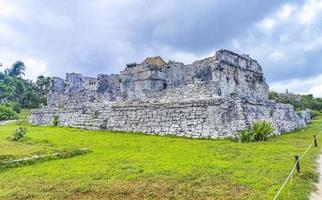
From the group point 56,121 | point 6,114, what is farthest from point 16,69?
point 56,121

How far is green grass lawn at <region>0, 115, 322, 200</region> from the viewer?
6109 millimetres

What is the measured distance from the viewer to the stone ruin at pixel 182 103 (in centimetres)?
1445

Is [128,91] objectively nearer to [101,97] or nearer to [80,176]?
[101,97]

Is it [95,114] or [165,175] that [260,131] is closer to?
[165,175]

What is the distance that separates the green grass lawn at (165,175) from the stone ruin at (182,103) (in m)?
3.52

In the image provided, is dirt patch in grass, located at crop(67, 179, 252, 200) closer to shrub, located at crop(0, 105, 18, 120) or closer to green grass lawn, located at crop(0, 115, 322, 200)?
green grass lawn, located at crop(0, 115, 322, 200)

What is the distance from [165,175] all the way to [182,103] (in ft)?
27.9

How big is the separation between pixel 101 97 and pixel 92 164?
14010 mm

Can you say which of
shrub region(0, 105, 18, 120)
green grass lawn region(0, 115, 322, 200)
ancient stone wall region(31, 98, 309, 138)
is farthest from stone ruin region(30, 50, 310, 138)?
shrub region(0, 105, 18, 120)

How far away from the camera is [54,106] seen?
24.5 m

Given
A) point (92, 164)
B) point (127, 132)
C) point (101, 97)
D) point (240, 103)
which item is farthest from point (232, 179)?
point (101, 97)

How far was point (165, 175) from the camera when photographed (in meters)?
7.36

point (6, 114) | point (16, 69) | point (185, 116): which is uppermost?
point (16, 69)

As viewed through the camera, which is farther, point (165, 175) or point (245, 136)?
point (245, 136)
